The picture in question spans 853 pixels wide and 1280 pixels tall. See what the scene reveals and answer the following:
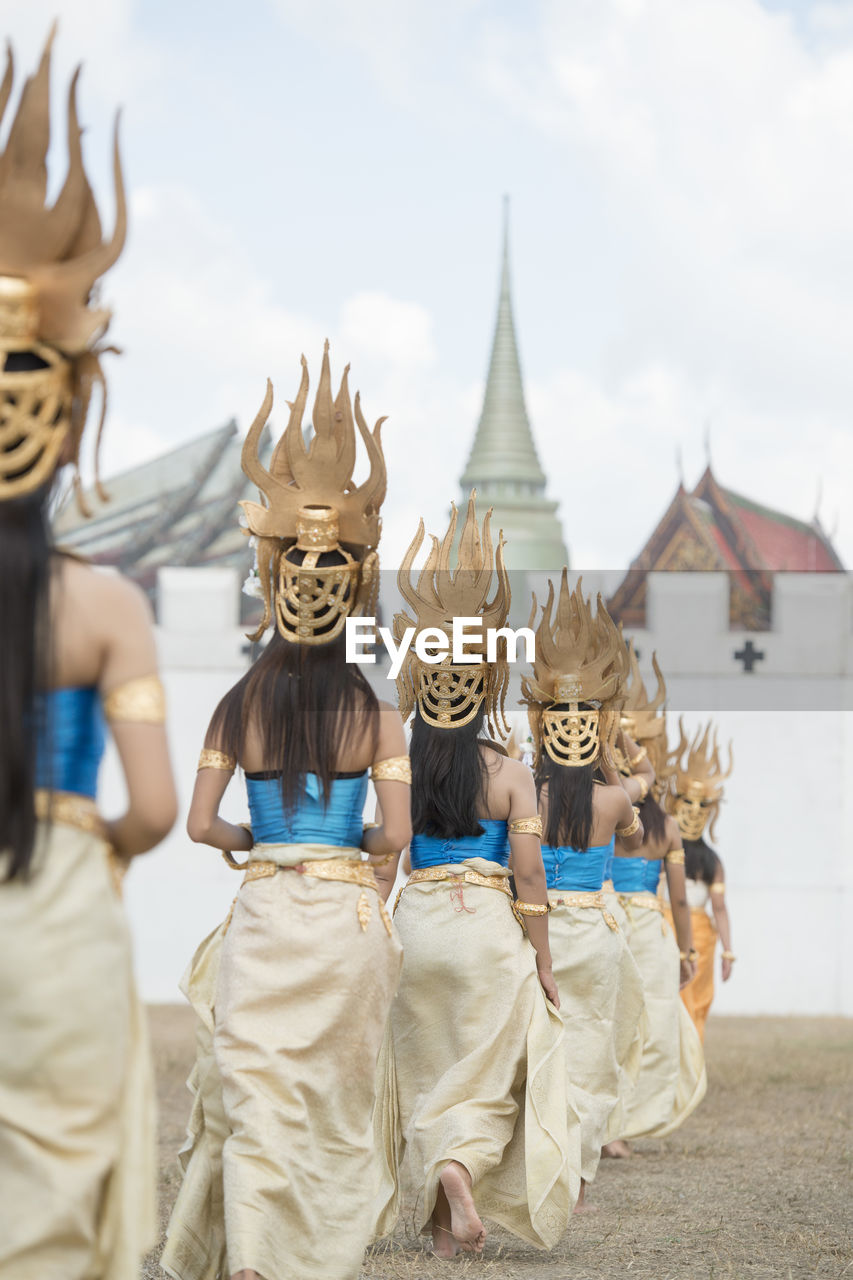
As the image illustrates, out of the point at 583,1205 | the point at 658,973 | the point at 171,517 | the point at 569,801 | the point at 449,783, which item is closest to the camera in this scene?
the point at 449,783

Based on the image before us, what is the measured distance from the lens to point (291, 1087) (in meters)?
4.96

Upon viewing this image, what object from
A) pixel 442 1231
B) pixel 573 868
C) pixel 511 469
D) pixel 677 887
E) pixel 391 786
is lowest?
pixel 442 1231

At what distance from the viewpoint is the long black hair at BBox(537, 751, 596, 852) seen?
823 centimetres

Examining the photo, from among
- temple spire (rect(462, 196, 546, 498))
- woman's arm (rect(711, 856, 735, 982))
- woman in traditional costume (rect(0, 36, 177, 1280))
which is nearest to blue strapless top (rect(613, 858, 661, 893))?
woman's arm (rect(711, 856, 735, 982))

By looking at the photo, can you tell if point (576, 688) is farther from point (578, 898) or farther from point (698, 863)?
point (698, 863)

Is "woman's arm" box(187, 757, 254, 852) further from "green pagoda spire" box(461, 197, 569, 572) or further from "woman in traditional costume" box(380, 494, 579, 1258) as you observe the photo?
"green pagoda spire" box(461, 197, 569, 572)

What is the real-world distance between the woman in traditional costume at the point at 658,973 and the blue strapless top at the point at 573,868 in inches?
71.7

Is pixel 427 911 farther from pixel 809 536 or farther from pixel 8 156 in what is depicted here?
pixel 809 536

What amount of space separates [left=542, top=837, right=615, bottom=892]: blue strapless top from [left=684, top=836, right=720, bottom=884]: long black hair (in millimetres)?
4542

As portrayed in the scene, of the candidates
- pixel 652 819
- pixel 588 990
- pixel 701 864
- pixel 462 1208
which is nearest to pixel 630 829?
pixel 588 990

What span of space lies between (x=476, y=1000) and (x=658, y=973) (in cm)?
402

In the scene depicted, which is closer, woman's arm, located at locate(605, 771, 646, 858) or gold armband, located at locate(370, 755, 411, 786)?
gold armband, located at locate(370, 755, 411, 786)

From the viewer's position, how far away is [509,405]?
3872 centimetres

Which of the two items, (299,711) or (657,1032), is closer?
(299,711)
